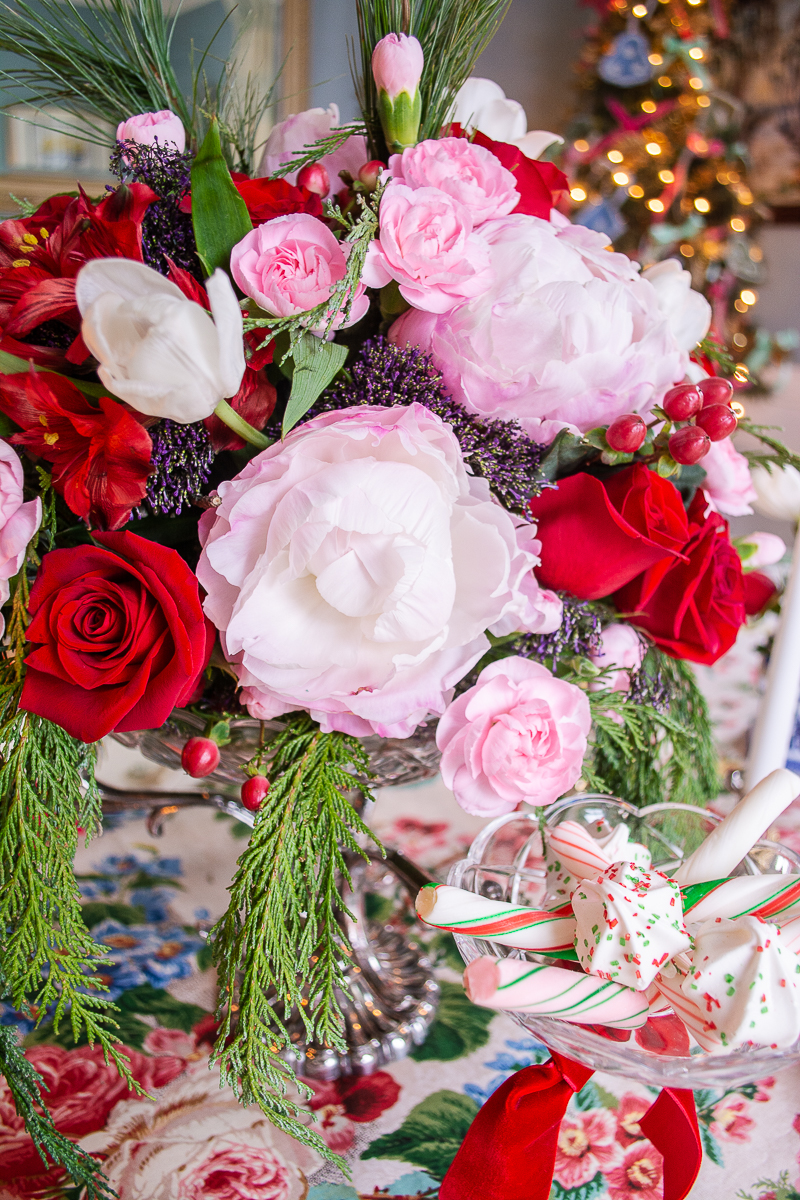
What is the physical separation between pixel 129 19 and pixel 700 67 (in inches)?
84.2

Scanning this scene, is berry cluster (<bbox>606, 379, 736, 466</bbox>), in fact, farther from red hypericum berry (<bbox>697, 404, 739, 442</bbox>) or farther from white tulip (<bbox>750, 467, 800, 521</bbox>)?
white tulip (<bbox>750, 467, 800, 521</bbox>)

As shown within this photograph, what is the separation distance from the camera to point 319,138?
1.68ft

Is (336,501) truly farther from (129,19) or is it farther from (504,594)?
(129,19)

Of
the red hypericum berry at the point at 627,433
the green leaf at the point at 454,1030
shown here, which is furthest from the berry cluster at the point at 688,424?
the green leaf at the point at 454,1030

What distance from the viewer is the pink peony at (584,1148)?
1.57 feet

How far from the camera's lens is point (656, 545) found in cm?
44

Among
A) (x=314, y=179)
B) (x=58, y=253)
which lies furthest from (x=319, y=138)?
(x=58, y=253)

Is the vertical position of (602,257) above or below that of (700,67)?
below

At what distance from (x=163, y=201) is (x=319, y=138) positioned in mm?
130

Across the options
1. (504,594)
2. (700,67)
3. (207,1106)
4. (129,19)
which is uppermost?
(700,67)

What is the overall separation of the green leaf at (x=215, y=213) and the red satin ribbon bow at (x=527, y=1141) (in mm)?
414

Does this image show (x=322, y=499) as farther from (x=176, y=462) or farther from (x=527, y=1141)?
(x=527, y=1141)

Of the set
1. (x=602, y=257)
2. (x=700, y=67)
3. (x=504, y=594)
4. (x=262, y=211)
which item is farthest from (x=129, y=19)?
(x=700, y=67)

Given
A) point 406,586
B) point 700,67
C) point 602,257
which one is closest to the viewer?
point 406,586
